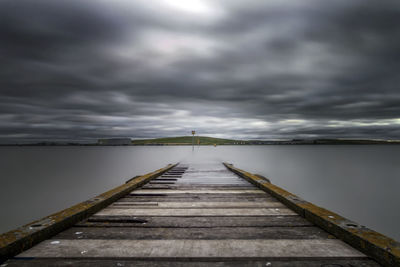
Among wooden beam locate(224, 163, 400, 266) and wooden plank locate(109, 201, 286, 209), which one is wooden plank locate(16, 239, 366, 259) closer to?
wooden beam locate(224, 163, 400, 266)

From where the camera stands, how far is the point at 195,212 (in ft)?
11.0

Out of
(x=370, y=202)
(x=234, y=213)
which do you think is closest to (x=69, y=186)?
(x=234, y=213)

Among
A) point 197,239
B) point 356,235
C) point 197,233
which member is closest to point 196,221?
point 197,233

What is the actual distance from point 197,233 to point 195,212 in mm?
853

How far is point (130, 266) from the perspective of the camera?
182cm

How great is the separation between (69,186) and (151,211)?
15536mm

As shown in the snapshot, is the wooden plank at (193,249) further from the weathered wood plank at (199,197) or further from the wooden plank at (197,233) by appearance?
the weathered wood plank at (199,197)

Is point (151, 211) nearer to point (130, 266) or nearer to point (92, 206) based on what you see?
point (92, 206)

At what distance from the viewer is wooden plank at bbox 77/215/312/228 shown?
2773mm

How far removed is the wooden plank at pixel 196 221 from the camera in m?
2.77

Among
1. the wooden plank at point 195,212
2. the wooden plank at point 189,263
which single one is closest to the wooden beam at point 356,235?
the wooden plank at point 189,263

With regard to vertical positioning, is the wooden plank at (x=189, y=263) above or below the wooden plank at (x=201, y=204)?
above

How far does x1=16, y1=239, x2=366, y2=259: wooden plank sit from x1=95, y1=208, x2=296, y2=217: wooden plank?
938mm

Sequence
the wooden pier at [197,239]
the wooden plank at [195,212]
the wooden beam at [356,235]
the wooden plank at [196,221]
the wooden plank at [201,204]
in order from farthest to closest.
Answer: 1. the wooden plank at [201,204]
2. the wooden plank at [195,212]
3. the wooden plank at [196,221]
4. the wooden pier at [197,239]
5. the wooden beam at [356,235]
